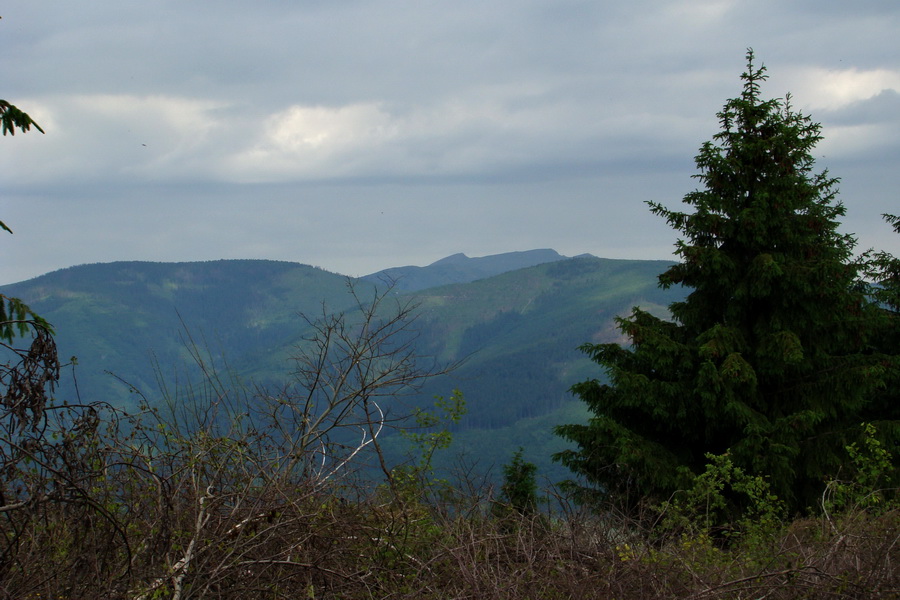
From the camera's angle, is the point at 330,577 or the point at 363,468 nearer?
the point at 330,577

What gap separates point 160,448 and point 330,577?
189 cm

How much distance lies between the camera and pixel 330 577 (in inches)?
232

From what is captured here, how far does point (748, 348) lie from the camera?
16719 millimetres

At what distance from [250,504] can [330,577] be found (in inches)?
32.0

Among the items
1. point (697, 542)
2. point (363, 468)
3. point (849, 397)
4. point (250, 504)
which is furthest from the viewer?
point (849, 397)

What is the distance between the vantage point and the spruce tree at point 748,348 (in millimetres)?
15648

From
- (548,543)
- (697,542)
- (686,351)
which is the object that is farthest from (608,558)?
(686,351)

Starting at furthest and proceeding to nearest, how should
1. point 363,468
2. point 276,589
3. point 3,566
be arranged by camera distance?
point 363,468
point 276,589
point 3,566

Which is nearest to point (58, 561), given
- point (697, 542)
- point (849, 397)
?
point (697, 542)

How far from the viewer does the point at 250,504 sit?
231 inches

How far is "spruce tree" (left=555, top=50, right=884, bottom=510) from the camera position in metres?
15.6

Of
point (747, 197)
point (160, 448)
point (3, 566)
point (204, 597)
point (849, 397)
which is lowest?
point (849, 397)

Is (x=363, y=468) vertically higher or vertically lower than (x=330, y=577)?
higher

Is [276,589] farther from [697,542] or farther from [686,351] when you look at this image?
[686,351]
